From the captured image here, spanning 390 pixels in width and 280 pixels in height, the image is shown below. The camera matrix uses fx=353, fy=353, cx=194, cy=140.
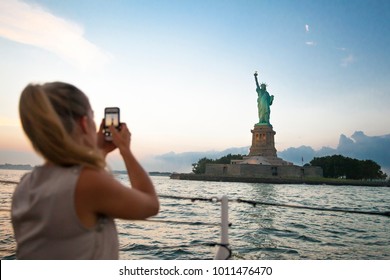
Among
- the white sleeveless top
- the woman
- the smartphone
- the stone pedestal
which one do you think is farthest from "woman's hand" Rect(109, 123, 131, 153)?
the stone pedestal

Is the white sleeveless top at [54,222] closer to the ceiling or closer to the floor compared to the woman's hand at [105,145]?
closer to the floor

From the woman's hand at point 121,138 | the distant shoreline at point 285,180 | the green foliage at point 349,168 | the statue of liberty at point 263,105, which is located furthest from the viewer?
the green foliage at point 349,168

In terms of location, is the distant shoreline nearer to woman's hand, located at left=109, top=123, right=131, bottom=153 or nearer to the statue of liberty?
A: the statue of liberty

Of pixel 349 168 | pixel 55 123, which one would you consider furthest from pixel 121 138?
pixel 349 168

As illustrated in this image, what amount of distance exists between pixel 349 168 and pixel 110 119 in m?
84.0

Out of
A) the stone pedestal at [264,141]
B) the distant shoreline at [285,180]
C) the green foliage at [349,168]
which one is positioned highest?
the stone pedestal at [264,141]

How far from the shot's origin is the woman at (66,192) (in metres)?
1.09

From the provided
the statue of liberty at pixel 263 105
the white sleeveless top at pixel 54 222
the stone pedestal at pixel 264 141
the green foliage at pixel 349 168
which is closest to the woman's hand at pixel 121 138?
the white sleeveless top at pixel 54 222

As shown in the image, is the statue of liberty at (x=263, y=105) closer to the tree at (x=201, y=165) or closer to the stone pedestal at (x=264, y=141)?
the stone pedestal at (x=264, y=141)

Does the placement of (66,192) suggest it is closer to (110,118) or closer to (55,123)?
(55,123)

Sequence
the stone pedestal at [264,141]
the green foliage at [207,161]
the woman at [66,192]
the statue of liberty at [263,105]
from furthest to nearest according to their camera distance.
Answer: the green foliage at [207,161]
the statue of liberty at [263,105]
the stone pedestal at [264,141]
the woman at [66,192]

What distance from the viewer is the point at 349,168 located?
7788 cm
